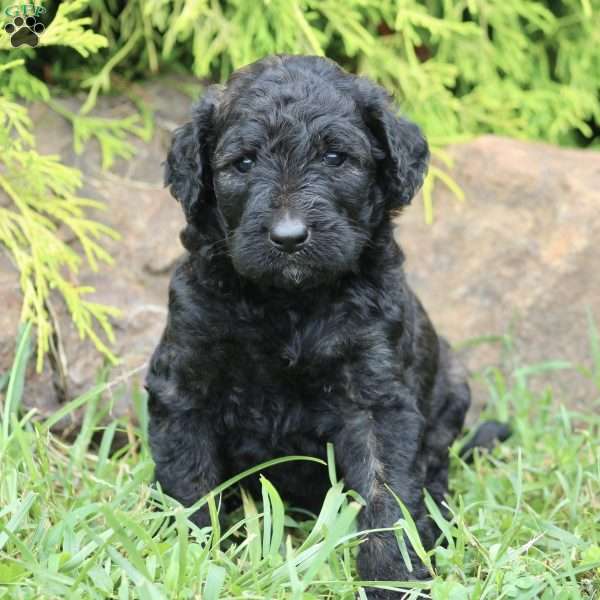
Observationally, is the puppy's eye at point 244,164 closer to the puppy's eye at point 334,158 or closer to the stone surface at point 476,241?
the puppy's eye at point 334,158

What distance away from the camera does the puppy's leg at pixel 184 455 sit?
3646 mm

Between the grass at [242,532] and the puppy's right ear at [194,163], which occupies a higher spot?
the puppy's right ear at [194,163]

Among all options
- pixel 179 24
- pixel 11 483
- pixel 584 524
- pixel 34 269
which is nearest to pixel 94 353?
pixel 34 269

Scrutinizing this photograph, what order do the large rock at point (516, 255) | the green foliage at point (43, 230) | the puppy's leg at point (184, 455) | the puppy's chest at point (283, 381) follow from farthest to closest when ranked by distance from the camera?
the large rock at point (516, 255) < the green foliage at point (43, 230) < the puppy's leg at point (184, 455) < the puppy's chest at point (283, 381)

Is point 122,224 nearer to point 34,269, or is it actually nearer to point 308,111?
point 34,269

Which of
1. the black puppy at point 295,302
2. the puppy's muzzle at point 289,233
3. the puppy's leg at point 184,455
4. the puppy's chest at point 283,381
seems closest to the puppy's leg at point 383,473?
the black puppy at point 295,302

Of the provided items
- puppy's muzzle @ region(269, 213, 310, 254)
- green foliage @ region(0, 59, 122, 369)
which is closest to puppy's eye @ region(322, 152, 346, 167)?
puppy's muzzle @ region(269, 213, 310, 254)

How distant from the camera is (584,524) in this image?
3791 mm

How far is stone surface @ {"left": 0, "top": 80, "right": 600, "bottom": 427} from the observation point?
5293 mm

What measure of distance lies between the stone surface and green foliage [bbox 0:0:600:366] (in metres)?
0.12

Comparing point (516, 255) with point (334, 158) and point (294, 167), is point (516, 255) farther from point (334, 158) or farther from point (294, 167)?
point (294, 167)

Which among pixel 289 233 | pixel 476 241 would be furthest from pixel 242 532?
pixel 476 241

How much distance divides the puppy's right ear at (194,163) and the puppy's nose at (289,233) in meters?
0.50

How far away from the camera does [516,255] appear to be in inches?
223
